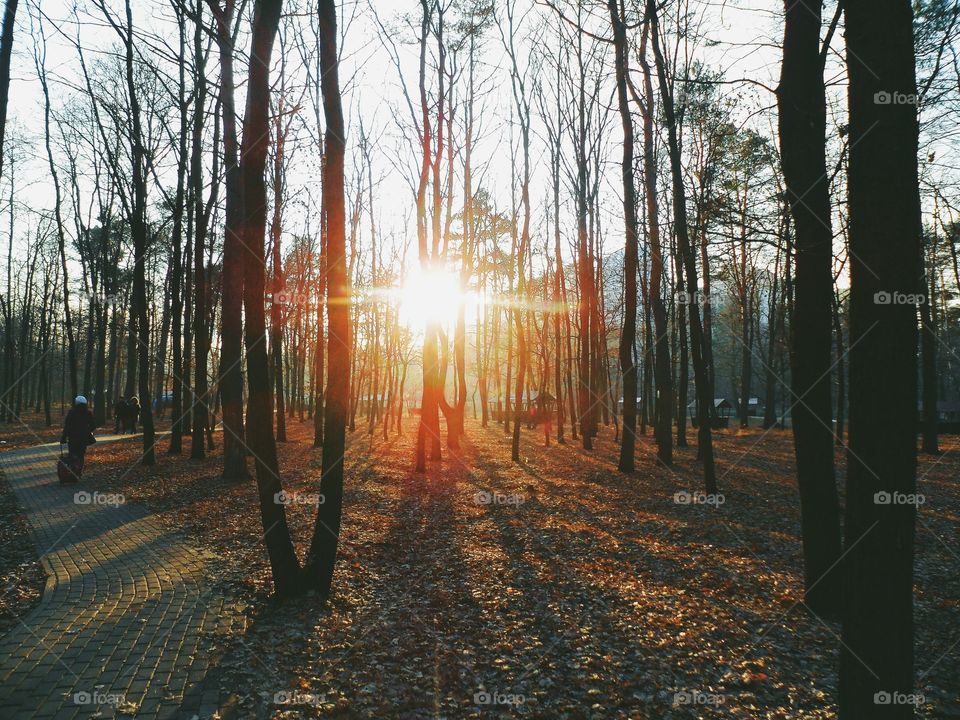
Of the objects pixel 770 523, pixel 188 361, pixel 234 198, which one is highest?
pixel 234 198

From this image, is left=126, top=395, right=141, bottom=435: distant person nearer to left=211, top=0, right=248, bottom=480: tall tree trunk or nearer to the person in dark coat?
the person in dark coat

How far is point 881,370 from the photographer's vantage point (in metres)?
2.91

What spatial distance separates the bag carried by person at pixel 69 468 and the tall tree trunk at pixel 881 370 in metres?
14.0

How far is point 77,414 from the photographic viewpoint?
38.5 feet

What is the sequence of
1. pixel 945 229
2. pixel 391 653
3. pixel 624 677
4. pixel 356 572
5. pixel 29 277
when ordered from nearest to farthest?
pixel 624 677, pixel 391 653, pixel 356 572, pixel 945 229, pixel 29 277

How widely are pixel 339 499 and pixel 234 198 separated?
9.34m

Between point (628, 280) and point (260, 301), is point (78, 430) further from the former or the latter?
point (628, 280)

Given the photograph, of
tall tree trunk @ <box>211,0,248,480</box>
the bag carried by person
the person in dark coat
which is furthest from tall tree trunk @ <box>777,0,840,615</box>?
the bag carried by person

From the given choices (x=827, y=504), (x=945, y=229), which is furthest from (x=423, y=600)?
(x=945, y=229)

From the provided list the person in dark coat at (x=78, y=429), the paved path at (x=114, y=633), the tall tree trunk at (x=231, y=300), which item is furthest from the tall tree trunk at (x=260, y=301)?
the person in dark coat at (x=78, y=429)

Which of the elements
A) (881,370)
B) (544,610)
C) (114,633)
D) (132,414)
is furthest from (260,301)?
(132,414)

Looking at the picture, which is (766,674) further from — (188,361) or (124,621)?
(188,361)

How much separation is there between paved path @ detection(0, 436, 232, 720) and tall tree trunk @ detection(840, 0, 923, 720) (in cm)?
417

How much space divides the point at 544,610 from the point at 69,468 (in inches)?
450
